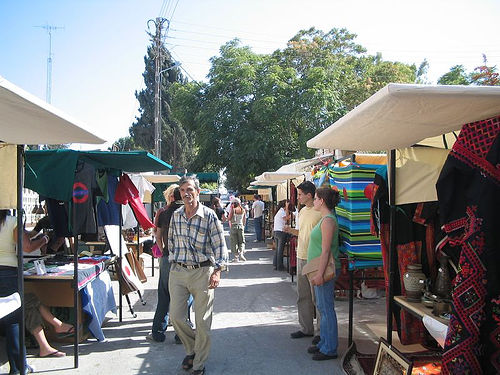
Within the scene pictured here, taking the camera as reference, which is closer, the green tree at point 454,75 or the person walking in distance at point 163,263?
the person walking in distance at point 163,263

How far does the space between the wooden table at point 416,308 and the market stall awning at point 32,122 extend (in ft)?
10.5

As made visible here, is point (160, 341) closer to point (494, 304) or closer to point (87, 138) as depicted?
point (87, 138)

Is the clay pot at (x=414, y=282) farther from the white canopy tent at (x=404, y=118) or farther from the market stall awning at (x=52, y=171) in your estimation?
the market stall awning at (x=52, y=171)

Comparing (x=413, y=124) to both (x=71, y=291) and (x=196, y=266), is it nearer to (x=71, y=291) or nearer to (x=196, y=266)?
(x=196, y=266)

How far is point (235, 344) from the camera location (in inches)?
203

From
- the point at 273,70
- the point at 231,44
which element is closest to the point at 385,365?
the point at 273,70

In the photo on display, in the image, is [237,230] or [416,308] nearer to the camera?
[416,308]

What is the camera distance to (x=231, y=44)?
22594 mm

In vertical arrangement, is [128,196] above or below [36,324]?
above

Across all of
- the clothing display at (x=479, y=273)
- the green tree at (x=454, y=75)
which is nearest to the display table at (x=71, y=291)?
the clothing display at (x=479, y=273)

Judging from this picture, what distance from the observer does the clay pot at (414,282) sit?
3.54m

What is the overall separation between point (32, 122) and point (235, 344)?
11.6 ft

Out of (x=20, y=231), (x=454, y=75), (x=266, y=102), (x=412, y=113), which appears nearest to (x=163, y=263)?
(x=20, y=231)

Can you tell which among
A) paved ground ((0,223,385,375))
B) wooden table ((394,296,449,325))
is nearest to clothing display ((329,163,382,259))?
paved ground ((0,223,385,375))
